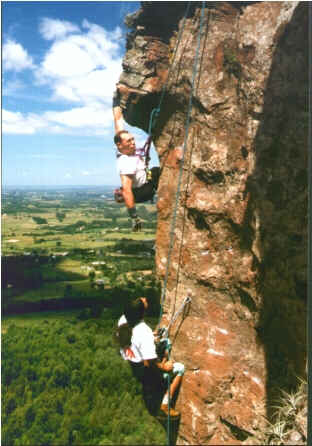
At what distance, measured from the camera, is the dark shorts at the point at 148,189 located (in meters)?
4.23

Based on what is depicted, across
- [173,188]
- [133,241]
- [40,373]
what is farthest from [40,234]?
[173,188]

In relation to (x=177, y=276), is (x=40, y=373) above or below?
below

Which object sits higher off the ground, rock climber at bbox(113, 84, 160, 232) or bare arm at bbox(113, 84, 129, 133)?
bare arm at bbox(113, 84, 129, 133)

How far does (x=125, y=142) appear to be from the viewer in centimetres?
371

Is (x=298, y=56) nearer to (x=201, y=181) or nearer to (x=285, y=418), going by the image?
(x=201, y=181)

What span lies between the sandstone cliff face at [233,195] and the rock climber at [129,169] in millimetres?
330

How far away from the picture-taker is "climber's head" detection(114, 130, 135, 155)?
372cm

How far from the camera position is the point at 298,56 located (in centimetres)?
352

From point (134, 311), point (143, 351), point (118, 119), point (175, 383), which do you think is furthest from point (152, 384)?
point (118, 119)

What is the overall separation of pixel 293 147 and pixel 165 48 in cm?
205

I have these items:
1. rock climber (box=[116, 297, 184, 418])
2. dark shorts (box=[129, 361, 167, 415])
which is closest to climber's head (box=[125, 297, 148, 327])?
rock climber (box=[116, 297, 184, 418])

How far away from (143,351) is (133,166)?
2189mm

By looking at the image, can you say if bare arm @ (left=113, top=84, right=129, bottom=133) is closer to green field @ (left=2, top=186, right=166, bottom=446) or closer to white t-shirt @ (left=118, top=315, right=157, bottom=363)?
white t-shirt @ (left=118, top=315, right=157, bottom=363)

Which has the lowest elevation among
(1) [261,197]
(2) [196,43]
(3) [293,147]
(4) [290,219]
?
(4) [290,219]
